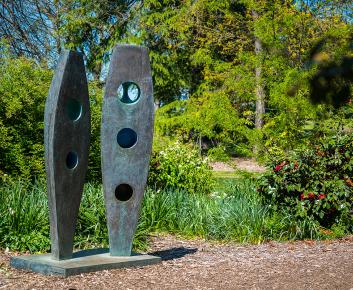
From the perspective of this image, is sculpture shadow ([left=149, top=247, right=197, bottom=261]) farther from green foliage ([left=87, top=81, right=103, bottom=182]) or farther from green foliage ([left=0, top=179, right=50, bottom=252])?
green foliage ([left=87, top=81, right=103, bottom=182])

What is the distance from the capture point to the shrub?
38.7ft

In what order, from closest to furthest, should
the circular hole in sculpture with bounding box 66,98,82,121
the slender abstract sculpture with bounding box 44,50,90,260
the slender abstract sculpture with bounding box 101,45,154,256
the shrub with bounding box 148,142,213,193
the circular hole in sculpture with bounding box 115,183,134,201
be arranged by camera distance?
1. the slender abstract sculpture with bounding box 44,50,90,260
2. the circular hole in sculpture with bounding box 66,98,82,121
3. the slender abstract sculpture with bounding box 101,45,154,256
4. the circular hole in sculpture with bounding box 115,183,134,201
5. the shrub with bounding box 148,142,213,193

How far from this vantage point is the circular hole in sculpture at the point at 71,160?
20.7 ft

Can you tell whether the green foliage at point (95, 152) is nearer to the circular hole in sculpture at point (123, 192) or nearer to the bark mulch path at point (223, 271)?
the bark mulch path at point (223, 271)

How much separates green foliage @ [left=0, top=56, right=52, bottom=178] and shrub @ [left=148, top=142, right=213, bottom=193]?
209 cm

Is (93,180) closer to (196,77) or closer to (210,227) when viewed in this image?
(210,227)

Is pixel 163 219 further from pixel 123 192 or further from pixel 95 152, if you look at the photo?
pixel 95 152

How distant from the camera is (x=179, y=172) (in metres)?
11.9

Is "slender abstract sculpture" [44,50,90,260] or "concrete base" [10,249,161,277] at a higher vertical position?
"slender abstract sculpture" [44,50,90,260]

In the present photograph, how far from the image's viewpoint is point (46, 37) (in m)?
22.6

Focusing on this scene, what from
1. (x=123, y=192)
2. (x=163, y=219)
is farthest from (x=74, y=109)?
(x=163, y=219)

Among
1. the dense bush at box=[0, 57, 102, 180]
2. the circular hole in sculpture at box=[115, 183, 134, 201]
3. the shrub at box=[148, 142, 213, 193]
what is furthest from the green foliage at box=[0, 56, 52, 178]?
the circular hole in sculpture at box=[115, 183, 134, 201]

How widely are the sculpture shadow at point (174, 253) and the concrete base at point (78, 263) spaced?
0.51m

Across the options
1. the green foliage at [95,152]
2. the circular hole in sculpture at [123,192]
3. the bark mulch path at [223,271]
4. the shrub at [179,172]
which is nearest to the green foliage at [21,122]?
the green foliage at [95,152]
